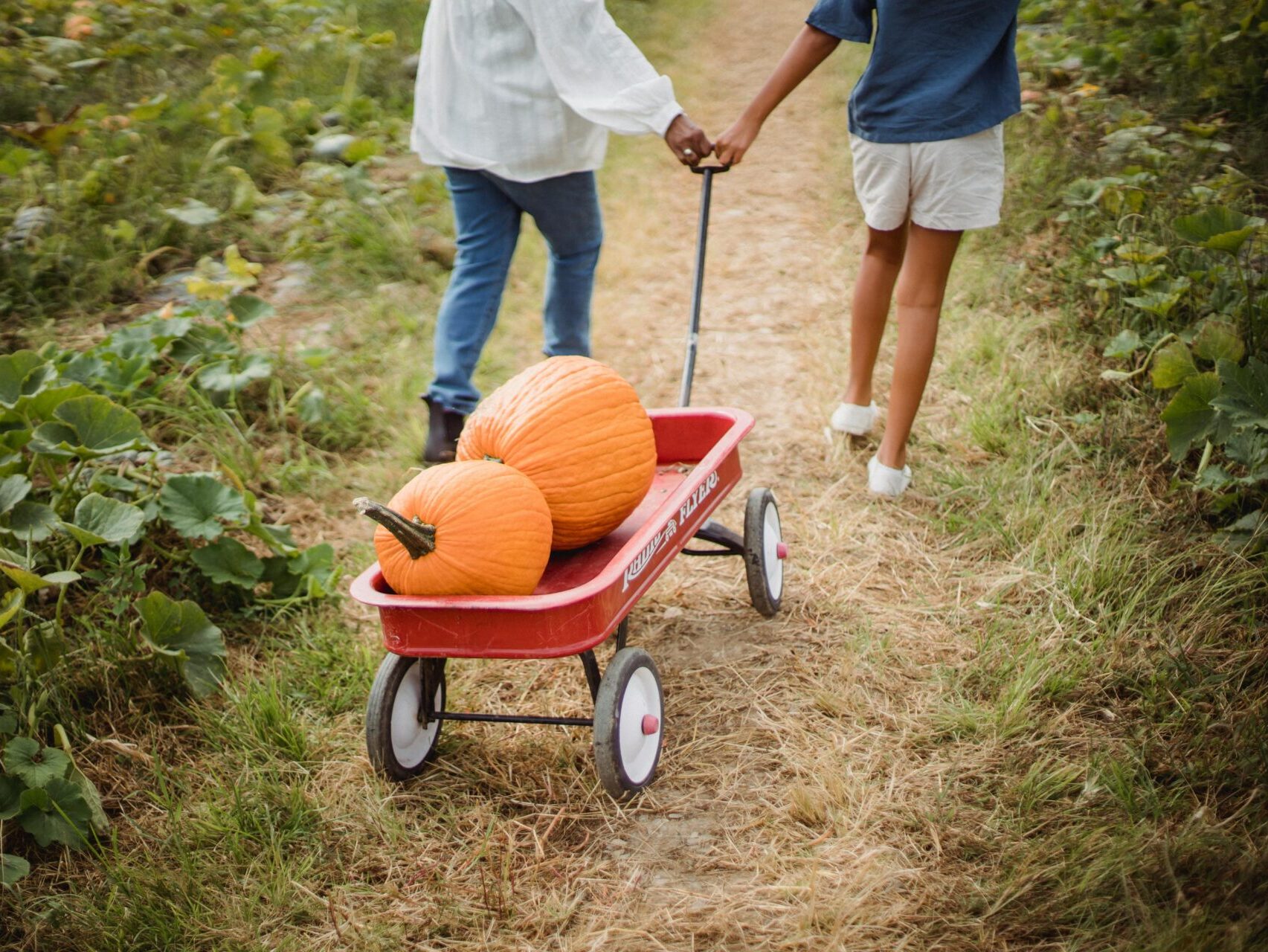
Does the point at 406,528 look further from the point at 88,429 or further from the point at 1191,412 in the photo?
the point at 1191,412

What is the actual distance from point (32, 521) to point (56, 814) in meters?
0.72

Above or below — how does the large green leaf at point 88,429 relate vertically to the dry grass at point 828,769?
above

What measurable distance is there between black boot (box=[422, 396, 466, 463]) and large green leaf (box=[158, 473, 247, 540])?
2.47 feet

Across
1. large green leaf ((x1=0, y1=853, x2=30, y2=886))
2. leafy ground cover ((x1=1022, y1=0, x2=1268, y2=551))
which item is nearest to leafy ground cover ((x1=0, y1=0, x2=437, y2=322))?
large green leaf ((x1=0, y1=853, x2=30, y2=886))

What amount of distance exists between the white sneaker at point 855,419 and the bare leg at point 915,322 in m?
0.26

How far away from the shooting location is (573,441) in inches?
84.7

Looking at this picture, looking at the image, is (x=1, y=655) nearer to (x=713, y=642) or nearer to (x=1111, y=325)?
(x=713, y=642)

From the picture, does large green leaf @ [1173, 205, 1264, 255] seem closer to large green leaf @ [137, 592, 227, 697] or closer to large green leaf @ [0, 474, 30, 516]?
large green leaf @ [137, 592, 227, 697]

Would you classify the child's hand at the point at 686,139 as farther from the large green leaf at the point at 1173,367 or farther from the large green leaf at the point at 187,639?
the large green leaf at the point at 187,639

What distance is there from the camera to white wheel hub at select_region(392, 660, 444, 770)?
216 centimetres

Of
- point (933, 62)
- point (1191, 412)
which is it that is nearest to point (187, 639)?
point (933, 62)

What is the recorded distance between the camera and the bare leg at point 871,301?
3.16 meters

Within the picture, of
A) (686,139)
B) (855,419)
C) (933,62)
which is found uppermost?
(933,62)

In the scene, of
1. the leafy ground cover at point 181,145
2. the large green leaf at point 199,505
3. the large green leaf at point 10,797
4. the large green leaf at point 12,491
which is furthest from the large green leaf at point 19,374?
the leafy ground cover at point 181,145
